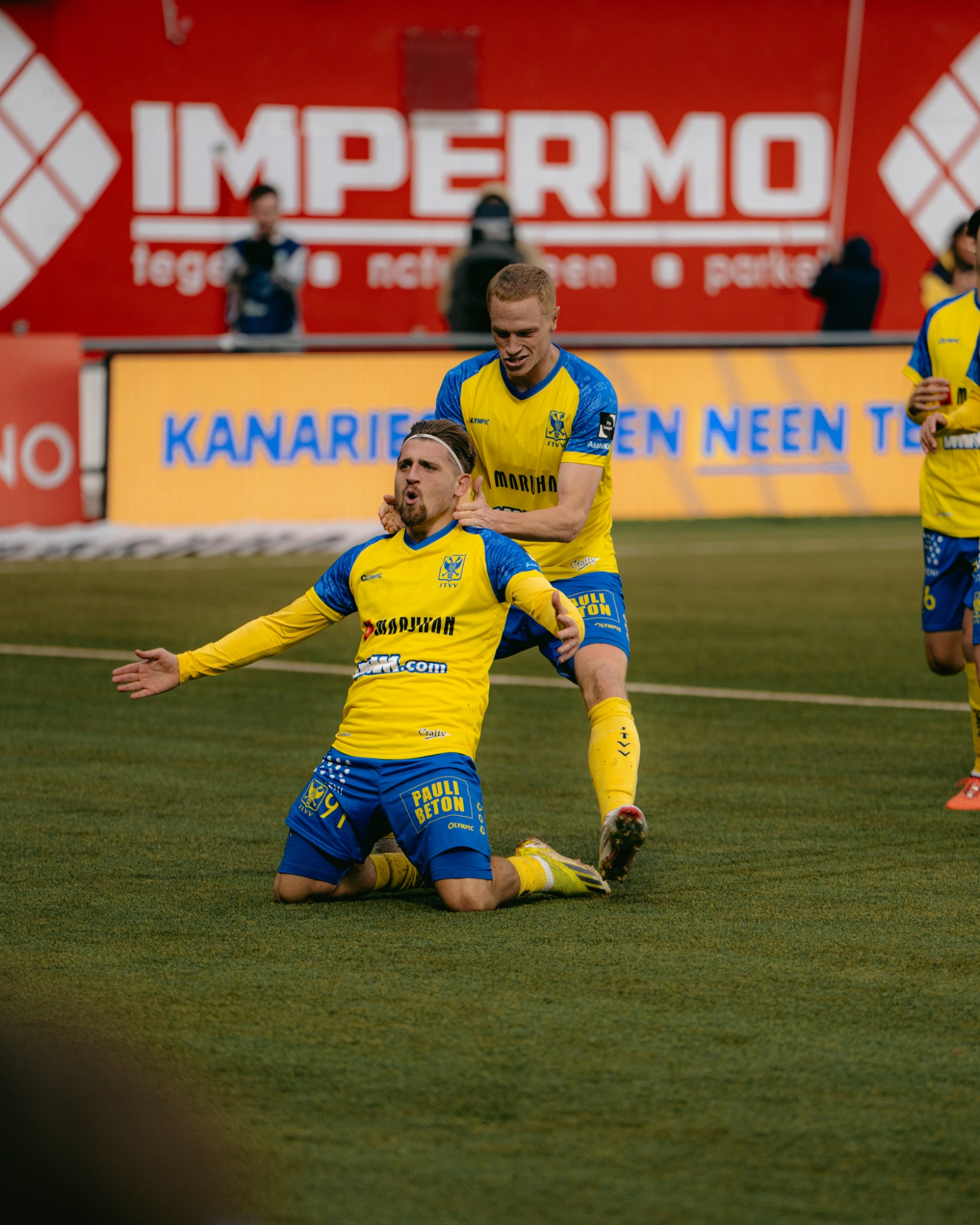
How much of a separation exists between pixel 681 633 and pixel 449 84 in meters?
11.4

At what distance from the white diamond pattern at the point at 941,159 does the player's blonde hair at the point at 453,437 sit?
1905 centimetres

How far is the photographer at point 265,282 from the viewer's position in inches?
709

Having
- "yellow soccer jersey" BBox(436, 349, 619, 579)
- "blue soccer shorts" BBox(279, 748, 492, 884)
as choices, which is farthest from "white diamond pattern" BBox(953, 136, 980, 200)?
"blue soccer shorts" BBox(279, 748, 492, 884)

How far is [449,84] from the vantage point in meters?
22.4

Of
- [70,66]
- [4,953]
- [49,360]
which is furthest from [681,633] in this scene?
[70,66]

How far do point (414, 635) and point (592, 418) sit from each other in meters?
1.15

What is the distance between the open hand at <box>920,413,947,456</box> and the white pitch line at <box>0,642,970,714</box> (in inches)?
86.6

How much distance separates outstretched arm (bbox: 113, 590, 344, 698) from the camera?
244 inches

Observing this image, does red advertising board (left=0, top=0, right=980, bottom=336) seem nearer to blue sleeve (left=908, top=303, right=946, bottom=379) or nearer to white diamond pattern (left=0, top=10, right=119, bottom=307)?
white diamond pattern (left=0, top=10, right=119, bottom=307)

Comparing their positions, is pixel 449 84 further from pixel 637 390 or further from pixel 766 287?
pixel 637 390

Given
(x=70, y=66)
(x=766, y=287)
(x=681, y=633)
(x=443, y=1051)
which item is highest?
(x=70, y=66)

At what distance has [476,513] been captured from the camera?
636 cm

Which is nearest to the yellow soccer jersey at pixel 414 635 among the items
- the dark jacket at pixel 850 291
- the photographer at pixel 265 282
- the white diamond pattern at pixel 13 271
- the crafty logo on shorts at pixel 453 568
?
the crafty logo on shorts at pixel 453 568

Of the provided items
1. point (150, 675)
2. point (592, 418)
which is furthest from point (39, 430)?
point (150, 675)
